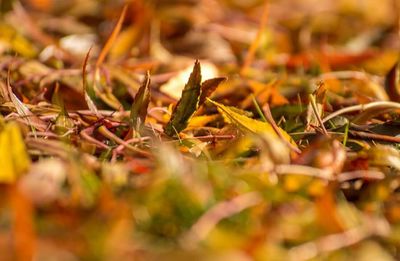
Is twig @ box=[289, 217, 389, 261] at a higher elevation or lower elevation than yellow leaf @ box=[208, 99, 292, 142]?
higher

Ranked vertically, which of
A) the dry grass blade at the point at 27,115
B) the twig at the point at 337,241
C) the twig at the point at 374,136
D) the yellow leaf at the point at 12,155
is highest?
the yellow leaf at the point at 12,155

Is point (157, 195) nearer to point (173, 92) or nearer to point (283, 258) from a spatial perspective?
point (283, 258)

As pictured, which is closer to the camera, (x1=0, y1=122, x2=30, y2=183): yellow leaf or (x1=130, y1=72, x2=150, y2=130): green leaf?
(x1=0, y1=122, x2=30, y2=183): yellow leaf

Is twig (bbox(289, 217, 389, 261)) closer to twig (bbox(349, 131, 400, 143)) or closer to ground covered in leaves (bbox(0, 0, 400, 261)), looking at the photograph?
ground covered in leaves (bbox(0, 0, 400, 261))

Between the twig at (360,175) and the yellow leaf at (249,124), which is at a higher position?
the yellow leaf at (249,124)

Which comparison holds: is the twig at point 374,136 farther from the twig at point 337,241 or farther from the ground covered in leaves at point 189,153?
the twig at point 337,241

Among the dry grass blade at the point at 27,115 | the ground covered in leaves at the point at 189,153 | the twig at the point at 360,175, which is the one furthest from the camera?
the dry grass blade at the point at 27,115

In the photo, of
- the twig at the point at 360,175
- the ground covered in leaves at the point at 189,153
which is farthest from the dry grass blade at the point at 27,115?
the twig at the point at 360,175

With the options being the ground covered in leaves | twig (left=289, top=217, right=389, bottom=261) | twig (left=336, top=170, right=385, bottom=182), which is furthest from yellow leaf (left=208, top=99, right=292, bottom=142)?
twig (left=289, top=217, right=389, bottom=261)

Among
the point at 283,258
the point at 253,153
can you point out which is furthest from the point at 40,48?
the point at 283,258
